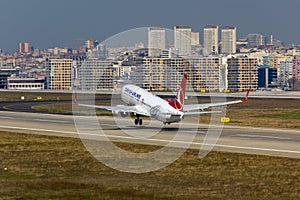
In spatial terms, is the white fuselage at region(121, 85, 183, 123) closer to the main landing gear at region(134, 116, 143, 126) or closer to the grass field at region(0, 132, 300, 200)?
the main landing gear at region(134, 116, 143, 126)

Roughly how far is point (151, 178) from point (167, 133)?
110 ft

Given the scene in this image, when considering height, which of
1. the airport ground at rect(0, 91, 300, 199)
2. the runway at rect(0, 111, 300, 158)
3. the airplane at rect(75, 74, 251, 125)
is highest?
the airplane at rect(75, 74, 251, 125)

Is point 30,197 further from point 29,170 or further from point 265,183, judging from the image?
point 265,183

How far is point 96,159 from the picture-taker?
66.8 m

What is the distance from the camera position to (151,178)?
55.9m

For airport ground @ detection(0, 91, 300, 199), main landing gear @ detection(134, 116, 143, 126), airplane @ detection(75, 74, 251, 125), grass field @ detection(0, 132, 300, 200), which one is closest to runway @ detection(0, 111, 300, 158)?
airport ground @ detection(0, 91, 300, 199)

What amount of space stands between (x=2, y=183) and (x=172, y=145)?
2662 cm

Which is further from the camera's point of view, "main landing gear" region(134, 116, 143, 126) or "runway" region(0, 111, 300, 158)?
"main landing gear" region(134, 116, 143, 126)

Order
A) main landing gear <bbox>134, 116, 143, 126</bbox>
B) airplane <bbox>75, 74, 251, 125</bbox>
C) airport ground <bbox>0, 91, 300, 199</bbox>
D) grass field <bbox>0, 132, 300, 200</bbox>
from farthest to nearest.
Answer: main landing gear <bbox>134, 116, 143, 126</bbox>, airplane <bbox>75, 74, 251, 125</bbox>, airport ground <bbox>0, 91, 300, 199</bbox>, grass field <bbox>0, 132, 300, 200</bbox>

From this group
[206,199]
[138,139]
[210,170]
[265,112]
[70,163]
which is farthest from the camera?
[265,112]

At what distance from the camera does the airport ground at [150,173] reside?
49.6 meters

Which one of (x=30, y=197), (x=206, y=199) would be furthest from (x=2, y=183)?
(x=206, y=199)

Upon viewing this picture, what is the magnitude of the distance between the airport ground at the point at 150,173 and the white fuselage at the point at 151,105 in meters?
6.63

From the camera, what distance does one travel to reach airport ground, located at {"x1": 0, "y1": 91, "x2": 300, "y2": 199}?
1953 inches
